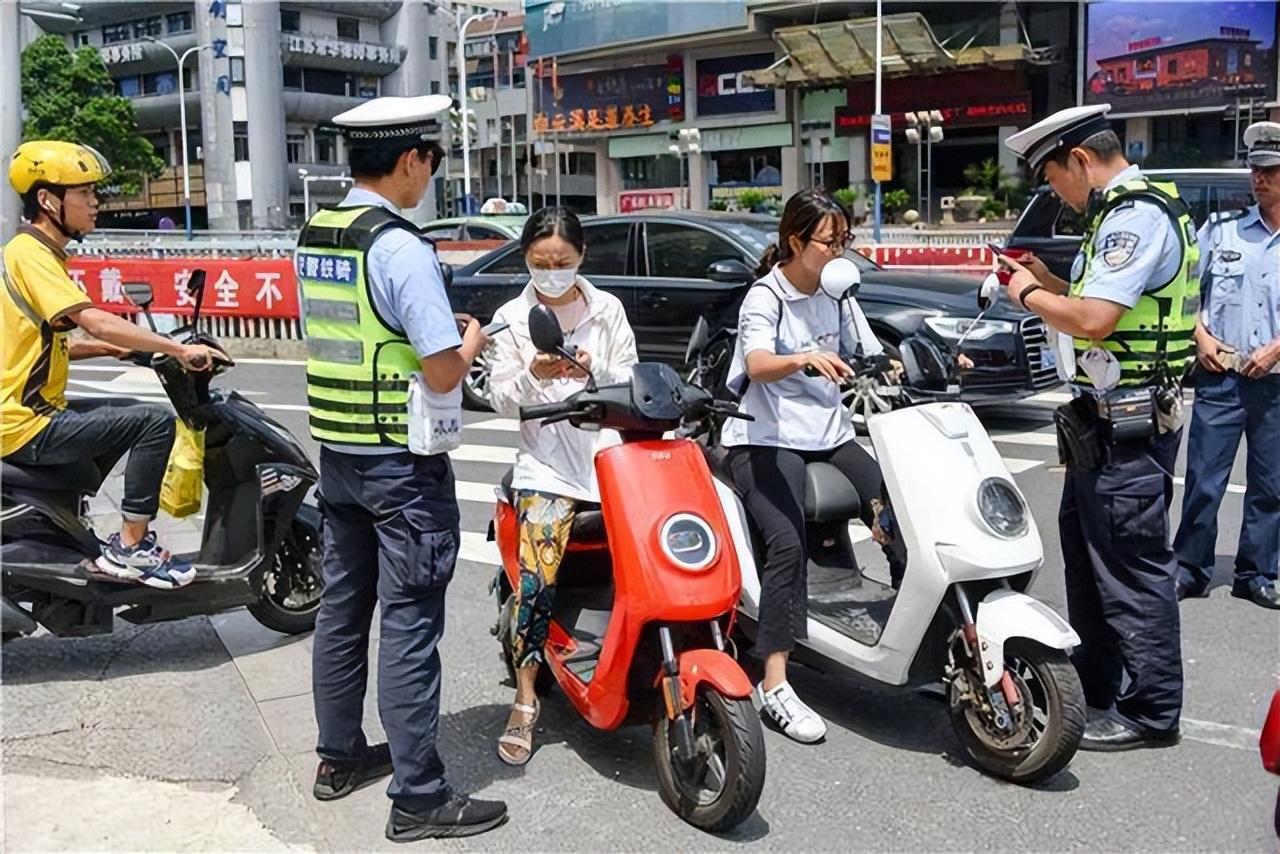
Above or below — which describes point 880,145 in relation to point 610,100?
below

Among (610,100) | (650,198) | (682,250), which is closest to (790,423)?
(682,250)

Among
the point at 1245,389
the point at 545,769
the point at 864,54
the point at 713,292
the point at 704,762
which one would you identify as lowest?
the point at 545,769

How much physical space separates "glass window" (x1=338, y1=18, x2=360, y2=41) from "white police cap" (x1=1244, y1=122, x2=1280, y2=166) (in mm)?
69126

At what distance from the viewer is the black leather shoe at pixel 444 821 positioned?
11.3 feet

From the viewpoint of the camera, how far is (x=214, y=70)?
2472 inches

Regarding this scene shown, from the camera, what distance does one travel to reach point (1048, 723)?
360 cm

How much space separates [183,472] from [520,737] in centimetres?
188

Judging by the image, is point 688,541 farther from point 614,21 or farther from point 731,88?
point 614,21

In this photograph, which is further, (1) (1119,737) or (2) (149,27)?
(2) (149,27)

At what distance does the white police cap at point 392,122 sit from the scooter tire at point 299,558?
2.11m

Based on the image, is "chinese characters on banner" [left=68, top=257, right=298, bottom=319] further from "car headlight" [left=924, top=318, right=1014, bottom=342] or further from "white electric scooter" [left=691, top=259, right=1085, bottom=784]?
"white electric scooter" [left=691, top=259, right=1085, bottom=784]

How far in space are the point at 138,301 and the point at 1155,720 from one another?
4025 millimetres

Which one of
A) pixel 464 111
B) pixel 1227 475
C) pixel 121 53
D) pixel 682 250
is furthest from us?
pixel 121 53

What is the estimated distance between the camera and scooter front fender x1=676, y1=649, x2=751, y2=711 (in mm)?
3355
